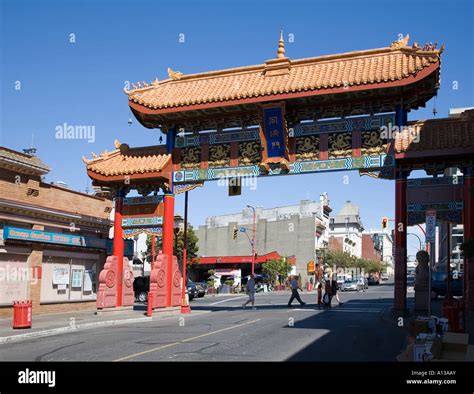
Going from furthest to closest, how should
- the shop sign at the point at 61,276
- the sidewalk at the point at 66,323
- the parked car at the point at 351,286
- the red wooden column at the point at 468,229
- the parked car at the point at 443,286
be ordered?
the parked car at the point at 351,286 < the parked car at the point at 443,286 < the shop sign at the point at 61,276 < the red wooden column at the point at 468,229 < the sidewalk at the point at 66,323

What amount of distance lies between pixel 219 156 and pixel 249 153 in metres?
1.39

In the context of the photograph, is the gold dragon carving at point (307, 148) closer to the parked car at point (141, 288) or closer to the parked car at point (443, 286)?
the parked car at point (443, 286)

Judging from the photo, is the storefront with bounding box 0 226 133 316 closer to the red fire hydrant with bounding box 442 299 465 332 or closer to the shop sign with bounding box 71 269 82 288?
the shop sign with bounding box 71 269 82 288

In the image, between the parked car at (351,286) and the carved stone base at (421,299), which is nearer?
the carved stone base at (421,299)

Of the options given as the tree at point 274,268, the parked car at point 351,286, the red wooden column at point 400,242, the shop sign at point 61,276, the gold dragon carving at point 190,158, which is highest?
the gold dragon carving at point 190,158

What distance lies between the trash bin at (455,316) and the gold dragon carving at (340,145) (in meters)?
8.68

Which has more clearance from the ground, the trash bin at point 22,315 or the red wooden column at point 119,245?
the red wooden column at point 119,245

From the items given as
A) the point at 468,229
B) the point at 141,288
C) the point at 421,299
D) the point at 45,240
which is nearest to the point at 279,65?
the point at 468,229

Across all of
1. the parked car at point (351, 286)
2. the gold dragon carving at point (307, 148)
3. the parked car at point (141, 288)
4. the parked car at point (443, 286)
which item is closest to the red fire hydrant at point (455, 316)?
the gold dragon carving at point (307, 148)

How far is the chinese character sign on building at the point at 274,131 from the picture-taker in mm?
23364
